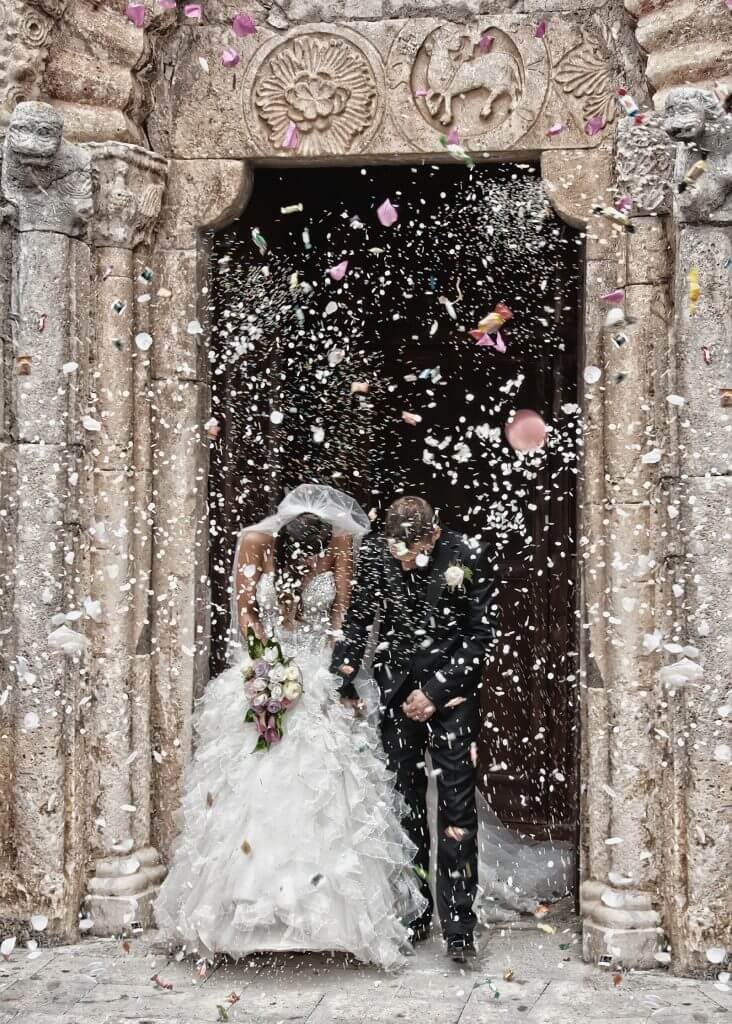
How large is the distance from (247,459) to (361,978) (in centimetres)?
263

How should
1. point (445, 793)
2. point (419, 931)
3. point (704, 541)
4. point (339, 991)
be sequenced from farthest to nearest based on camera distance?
point (419, 931) → point (445, 793) → point (704, 541) → point (339, 991)

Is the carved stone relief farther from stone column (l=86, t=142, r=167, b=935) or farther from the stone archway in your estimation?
stone column (l=86, t=142, r=167, b=935)

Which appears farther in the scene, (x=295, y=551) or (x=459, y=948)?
(x=295, y=551)

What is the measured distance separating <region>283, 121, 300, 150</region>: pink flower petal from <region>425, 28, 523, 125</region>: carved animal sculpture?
579mm

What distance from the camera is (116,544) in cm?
525

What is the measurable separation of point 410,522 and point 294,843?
1.33 metres

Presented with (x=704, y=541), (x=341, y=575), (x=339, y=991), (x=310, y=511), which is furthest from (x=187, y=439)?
(x=339, y=991)

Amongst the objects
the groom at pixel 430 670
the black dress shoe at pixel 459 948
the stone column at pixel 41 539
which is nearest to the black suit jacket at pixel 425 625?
the groom at pixel 430 670

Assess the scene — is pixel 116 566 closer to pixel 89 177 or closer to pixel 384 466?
pixel 89 177

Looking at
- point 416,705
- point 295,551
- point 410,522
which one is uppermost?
point 410,522

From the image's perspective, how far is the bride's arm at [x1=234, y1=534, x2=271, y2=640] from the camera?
5.26 metres

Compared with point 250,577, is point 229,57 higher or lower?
higher

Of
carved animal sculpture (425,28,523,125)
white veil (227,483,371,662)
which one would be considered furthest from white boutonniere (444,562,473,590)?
carved animal sculpture (425,28,523,125)

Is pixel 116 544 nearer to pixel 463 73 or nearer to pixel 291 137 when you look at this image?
pixel 291 137
